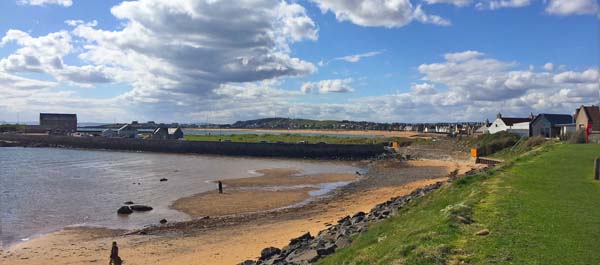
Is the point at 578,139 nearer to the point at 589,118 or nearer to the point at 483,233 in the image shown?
the point at 589,118

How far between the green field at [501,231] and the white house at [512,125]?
5111 cm

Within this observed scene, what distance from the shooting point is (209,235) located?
70.2ft

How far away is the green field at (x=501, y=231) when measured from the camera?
8258 millimetres

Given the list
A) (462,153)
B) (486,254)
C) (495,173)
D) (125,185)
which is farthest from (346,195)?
(462,153)

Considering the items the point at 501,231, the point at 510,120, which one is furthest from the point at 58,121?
the point at 501,231

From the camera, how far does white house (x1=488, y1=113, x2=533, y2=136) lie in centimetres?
6375

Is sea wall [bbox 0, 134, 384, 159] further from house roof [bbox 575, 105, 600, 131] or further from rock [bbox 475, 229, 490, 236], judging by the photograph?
rock [bbox 475, 229, 490, 236]

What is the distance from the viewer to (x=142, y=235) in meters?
21.9

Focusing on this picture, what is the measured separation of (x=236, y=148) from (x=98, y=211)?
58.9 m

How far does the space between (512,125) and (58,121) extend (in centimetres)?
13889

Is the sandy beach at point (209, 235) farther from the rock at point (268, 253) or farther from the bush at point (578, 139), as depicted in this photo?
the bush at point (578, 139)

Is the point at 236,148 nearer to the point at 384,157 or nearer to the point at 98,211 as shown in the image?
the point at 384,157

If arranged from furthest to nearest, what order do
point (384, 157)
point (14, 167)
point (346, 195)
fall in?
point (384, 157), point (14, 167), point (346, 195)

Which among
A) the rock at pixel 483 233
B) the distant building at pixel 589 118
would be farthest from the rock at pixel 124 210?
the distant building at pixel 589 118
